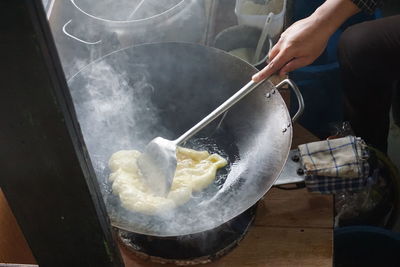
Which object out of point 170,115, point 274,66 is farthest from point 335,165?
point 170,115

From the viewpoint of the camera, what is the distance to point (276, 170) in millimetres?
1887

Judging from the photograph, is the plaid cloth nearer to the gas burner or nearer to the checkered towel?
the checkered towel

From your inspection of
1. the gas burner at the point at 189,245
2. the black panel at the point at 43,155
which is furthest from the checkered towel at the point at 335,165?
the black panel at the point at 43,155

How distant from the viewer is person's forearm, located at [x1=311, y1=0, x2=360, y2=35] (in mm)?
2146

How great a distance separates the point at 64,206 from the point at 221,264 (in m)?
1.33

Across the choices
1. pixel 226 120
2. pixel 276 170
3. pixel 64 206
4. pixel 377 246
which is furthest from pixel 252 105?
pixel 64 206

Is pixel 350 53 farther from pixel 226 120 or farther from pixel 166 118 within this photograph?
pixel 166 118

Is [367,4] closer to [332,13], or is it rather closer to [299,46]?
[332,13]

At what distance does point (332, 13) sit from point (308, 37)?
183 mm

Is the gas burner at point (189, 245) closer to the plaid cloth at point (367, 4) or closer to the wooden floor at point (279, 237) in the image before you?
the wooden floor at point (279, 237)

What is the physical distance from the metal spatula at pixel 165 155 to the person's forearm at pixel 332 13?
450 millimetres

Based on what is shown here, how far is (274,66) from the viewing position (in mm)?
2027

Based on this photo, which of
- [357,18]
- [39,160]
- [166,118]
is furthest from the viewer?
[357,18]

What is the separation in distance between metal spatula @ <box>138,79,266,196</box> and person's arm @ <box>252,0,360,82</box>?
208mm
